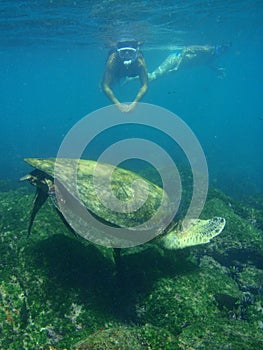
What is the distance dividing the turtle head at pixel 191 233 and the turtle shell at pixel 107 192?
312mm

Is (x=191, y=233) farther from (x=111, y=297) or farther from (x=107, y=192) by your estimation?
(x=111, y=297)

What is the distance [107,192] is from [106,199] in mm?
144

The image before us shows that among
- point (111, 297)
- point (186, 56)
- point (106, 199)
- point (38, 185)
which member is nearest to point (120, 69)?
point (186, 56)

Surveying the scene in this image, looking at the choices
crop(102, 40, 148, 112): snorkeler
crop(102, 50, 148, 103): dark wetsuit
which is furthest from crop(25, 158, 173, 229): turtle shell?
crop(102, 40, 148, 112): snorkeler

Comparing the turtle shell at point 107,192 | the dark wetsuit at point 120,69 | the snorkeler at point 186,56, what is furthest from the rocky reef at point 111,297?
the snorkeler at point 186,56

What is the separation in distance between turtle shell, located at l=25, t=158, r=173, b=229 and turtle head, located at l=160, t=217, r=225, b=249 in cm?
31

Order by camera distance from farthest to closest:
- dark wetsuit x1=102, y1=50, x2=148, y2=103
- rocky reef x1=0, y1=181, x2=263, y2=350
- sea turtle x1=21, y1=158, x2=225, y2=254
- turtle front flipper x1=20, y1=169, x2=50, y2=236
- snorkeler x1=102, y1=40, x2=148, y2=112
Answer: snorkeler x1=102, y1=40, x2=148, y2=112 < dark wetsuit x1=102, y1=50, x2=148, y2=103 < turtle front flipper x1=20, y1=169, x2=50, y2=236 < sea turtle x1=21, y1=158, x2=225, y2=254 < rocky reef x1=0, y1=181, x2=263, y2=350

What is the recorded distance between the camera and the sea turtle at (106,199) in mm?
4613

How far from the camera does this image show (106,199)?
4.76 m

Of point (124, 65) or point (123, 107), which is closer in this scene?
point (123, 107)

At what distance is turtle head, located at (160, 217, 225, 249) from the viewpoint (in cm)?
475

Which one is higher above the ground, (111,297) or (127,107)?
(127,107)

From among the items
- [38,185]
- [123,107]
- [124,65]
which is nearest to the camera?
[38,185]

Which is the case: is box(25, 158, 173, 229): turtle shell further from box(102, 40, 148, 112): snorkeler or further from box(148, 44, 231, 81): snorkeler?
box(148, 44, 231, 81): snorkeler
